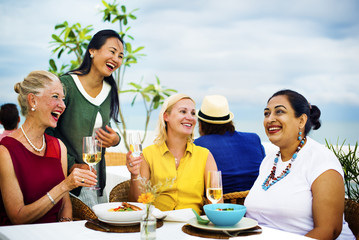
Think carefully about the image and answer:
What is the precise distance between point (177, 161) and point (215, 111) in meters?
0.90

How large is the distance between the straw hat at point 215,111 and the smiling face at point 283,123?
43.8 inches

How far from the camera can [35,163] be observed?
7.03 ft

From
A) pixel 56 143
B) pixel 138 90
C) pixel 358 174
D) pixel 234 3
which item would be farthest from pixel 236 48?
pixel 56 143

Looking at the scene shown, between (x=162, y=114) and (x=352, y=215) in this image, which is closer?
(x=352, y=215)

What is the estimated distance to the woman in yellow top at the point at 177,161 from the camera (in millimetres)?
2529

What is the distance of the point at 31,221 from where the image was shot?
1998 millimetres

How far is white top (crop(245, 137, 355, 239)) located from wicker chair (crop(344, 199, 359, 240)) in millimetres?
135

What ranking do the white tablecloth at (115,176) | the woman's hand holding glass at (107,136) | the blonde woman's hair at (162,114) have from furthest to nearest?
1. the white tablecloth at (115,176)
2. the blonde woman's hair at (162,114)
3. the woman's hand holding glass at (107,136)

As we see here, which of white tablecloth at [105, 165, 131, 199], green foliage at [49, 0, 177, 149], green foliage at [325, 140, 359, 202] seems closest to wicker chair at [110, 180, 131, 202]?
white tablecloth at [105, 165, 131, 199]

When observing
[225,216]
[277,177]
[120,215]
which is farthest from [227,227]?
[277,177]

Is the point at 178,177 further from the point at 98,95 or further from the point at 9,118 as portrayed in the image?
the point at 9,118

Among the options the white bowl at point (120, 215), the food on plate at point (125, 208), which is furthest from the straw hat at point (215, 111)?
the white bowl at point (120, 215)

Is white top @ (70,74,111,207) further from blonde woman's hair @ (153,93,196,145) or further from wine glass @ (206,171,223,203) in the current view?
wine glass @ (206,171,223,203)

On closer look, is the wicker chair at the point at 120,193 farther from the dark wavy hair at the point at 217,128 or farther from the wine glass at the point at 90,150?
the dark wavy hair at the point at 217,128
